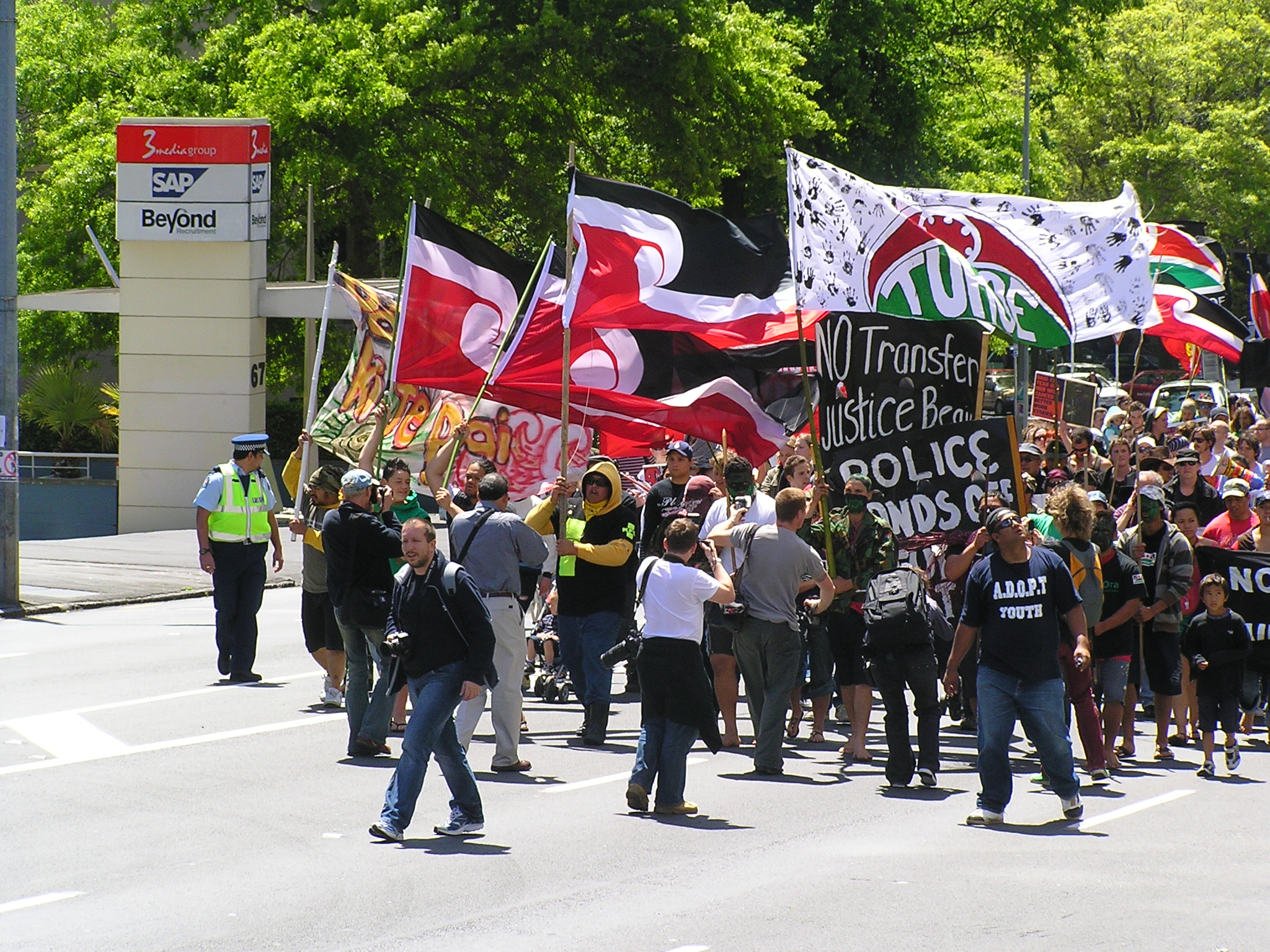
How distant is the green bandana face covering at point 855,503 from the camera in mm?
10258

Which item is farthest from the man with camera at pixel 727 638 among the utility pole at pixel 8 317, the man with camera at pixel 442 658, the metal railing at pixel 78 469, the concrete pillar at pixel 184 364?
the metal railing at pixel 78 469

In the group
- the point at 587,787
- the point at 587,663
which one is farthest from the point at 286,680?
the point at 587,787

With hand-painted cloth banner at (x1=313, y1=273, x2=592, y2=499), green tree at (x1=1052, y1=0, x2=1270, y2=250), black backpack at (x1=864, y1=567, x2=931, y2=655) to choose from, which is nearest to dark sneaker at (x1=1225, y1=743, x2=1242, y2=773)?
black backpack at (x1=864, y1=567, x2=931, y2=655)

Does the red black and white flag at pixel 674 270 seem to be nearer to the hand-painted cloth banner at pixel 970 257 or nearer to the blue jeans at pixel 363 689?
the hand-painted cloth banner at pixel 970 257

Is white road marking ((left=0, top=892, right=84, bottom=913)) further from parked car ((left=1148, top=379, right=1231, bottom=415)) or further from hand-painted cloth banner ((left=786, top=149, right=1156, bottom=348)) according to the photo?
parked car ((left=1148, top=379, right=1231, bottom=415))

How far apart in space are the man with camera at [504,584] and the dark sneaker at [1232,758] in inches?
166

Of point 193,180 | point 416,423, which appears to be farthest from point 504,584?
point 193,180

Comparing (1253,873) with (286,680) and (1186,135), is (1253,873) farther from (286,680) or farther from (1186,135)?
(1186,135)

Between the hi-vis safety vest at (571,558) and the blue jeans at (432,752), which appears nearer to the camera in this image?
the blue jeans at (432,752)

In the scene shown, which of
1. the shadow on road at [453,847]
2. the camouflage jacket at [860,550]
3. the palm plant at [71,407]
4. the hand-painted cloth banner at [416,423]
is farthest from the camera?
the palm plant at [71,407]

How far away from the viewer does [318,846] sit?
7773mm

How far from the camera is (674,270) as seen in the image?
460 inches

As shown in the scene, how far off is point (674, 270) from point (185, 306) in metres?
15.5

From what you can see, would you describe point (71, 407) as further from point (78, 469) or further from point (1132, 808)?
point (1132, 808)
